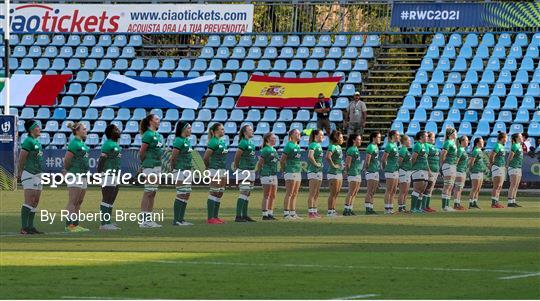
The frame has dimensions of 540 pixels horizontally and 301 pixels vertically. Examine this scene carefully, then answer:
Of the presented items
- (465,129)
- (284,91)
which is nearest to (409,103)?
(465,129)

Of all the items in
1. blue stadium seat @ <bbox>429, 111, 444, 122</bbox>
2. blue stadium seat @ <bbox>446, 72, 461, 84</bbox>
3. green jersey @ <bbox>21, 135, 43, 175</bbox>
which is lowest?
green jersey @ <bbox>21, 135, 43, 175</bbox>

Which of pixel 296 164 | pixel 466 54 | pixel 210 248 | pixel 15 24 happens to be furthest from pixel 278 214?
pixel 15 24

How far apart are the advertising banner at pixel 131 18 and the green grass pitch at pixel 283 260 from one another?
74.3ft

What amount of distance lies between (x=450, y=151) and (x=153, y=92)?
696 inches

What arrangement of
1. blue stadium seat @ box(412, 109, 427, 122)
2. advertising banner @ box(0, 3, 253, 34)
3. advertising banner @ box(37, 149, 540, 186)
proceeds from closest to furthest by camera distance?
advertising banner @ box(37, 149, 540, 186) < blue stadium seat @ box(412, 109, 427, 122) < advertising banner @ box(0, 3, 253, 34)

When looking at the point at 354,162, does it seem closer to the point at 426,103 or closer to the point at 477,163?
the point at 477,163

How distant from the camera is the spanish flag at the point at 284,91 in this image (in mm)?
47625

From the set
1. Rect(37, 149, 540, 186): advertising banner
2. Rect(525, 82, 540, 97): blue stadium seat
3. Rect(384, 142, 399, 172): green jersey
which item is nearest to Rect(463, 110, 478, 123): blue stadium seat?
Rect(525, 82, 540, 97): blue stadium seat

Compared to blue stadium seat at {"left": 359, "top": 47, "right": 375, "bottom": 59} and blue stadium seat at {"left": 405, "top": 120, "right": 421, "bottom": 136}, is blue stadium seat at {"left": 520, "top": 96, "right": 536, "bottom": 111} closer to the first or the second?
blue stadium seat at {"left": 405, "top": 120, "right": 421, "bottom": 136}

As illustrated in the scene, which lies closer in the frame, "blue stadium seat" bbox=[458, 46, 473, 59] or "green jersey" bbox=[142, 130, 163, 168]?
"green jersey" bbox=[142, 130, 163, 168]

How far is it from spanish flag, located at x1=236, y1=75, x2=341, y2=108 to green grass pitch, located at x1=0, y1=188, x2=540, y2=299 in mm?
18559

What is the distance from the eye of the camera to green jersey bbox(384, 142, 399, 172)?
3291 centimetres

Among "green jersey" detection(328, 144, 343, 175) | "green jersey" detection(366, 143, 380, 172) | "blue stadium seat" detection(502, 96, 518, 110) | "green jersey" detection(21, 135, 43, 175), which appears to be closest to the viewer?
"green jersey" detection(21, 135, 43, 175)

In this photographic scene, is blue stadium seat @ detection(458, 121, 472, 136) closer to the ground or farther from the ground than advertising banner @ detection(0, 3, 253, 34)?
closer to the ground
